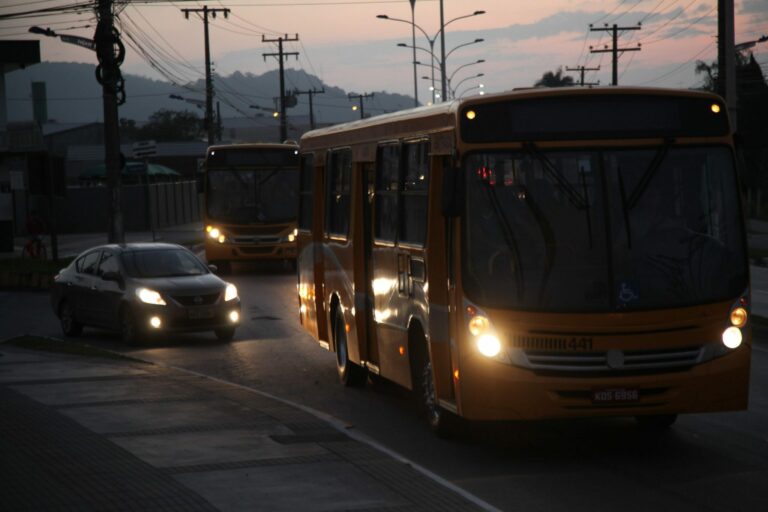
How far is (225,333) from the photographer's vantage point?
21547mm

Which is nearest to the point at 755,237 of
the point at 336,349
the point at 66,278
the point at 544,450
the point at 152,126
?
the point at 66,278

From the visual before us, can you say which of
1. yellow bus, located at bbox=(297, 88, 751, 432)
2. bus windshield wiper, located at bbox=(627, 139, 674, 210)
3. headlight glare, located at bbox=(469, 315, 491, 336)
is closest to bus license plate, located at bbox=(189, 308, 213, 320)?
yellow bus, located at bbox=(297, 88, 751, 432)

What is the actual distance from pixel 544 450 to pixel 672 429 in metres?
1.49

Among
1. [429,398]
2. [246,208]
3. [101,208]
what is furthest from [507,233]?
[101,208]

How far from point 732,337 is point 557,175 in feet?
6.13

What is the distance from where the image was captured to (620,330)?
10.7 meters

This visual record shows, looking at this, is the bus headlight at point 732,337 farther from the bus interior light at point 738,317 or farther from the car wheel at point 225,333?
the car wheel at point 225,333

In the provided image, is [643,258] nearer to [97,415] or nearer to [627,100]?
[627,100]

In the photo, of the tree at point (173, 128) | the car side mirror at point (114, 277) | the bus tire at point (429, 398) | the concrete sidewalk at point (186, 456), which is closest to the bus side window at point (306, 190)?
the concrete sidewalk at point (186, 456)

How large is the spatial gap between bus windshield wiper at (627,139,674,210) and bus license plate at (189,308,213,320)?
11.2 meters

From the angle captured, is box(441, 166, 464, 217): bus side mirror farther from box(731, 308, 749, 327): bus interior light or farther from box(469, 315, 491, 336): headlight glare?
box(731, 308, 749, 327): bus interior light

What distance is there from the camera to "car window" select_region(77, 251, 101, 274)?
22.8m

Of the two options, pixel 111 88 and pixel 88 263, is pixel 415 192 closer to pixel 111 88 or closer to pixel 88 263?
pixel 88 263

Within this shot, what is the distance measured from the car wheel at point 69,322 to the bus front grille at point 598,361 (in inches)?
539
